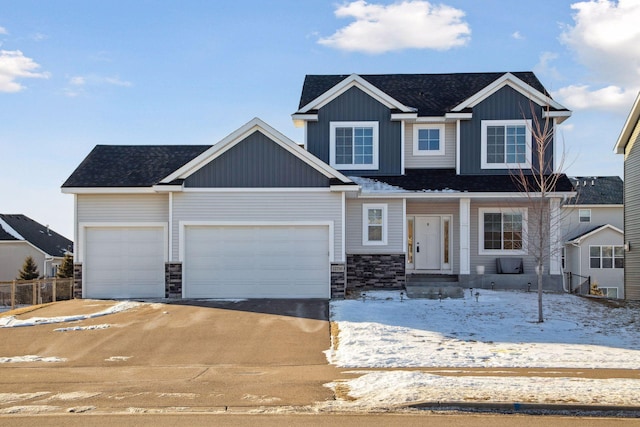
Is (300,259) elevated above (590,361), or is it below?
above

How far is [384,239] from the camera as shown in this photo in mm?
23922

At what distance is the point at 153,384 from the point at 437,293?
39.4 feet

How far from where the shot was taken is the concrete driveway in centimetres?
1044

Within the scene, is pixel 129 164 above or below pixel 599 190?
below

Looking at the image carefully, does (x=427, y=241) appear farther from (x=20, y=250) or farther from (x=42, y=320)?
(x=20, y=250)

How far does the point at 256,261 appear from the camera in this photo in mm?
21812

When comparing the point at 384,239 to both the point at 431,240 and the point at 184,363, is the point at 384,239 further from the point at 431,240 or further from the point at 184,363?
the point at 184,363

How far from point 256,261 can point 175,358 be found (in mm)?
7591

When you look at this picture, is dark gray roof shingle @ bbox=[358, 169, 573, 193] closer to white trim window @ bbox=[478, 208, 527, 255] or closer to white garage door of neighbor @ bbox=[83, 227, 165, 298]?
white trim window @ bbox=[478, 208, 527, 255]

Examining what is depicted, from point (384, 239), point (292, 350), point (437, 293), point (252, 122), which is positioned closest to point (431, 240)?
point (384, 239)

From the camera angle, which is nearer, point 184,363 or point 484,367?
point 484,367

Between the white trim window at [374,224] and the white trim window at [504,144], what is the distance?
166 inches

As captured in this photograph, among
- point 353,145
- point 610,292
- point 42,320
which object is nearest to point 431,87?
point 353,145

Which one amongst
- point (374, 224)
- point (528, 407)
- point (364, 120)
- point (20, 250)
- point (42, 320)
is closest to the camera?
point (528, 407)
